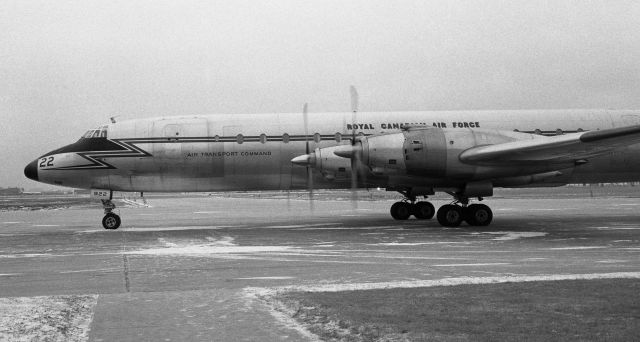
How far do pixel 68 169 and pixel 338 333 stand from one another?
1836 centimetres

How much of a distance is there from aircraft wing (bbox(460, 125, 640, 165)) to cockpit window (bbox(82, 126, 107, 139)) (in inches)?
509

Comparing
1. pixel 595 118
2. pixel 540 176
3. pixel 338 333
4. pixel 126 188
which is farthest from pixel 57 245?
pixel 595 118

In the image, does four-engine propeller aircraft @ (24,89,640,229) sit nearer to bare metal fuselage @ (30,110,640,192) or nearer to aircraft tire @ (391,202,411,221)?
bare metal fuselage @ (30,110,640,192)

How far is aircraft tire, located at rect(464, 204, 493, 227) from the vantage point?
20844 millimetres

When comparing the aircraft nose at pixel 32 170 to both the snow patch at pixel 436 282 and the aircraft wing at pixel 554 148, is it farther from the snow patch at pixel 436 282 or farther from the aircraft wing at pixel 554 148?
the snow patch at pixel 436 282

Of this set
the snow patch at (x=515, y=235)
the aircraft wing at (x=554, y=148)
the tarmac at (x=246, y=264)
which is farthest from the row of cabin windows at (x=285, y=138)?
the snow patch at (x=515, y=235)

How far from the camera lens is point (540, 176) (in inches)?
824

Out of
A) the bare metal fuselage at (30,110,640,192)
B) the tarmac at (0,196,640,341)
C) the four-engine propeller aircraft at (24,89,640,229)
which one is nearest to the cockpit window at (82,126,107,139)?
the four-engine propeller aircraft at (24,89,640,229)

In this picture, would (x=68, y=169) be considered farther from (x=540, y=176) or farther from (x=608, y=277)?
(x=608, y=277)

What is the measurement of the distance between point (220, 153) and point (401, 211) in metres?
8.03

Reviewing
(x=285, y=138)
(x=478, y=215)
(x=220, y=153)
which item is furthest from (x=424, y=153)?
(x=220, y=153)

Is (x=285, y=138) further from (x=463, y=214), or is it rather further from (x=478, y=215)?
(x=478, y=215)

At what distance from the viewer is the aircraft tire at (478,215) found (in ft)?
68.4

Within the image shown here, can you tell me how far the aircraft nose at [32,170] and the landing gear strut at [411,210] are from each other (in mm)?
13858
